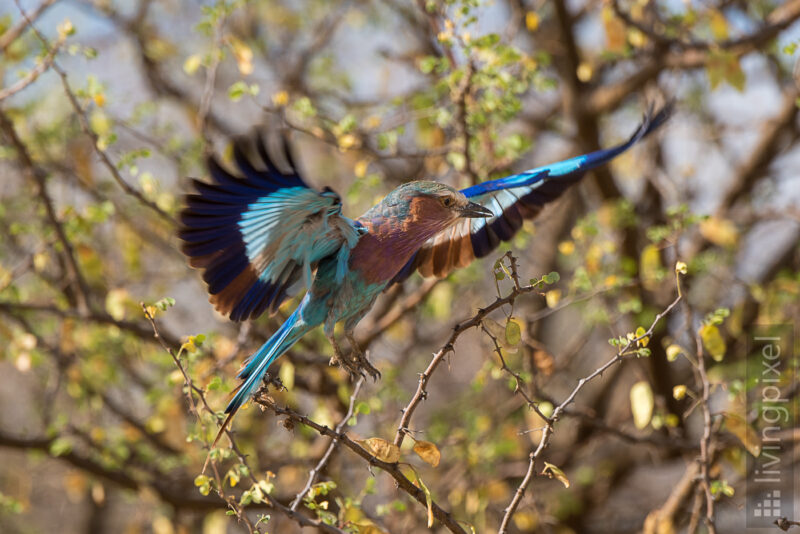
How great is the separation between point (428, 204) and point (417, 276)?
2.45 m

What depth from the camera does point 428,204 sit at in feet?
8.62

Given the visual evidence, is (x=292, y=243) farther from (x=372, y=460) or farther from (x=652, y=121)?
(x=652, y=121)

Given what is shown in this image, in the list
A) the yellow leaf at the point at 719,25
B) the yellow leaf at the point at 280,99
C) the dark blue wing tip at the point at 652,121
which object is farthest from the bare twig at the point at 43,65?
the yellow leaf at the point at 719,25

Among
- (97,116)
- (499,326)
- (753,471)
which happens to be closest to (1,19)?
(97,116)

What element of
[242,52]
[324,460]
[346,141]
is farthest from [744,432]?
[242,52]

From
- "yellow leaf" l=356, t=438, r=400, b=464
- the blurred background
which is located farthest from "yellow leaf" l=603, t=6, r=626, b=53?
"yellow leaf" l=356, t=438, r=400, b=464

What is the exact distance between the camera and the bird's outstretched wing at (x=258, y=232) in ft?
7.33

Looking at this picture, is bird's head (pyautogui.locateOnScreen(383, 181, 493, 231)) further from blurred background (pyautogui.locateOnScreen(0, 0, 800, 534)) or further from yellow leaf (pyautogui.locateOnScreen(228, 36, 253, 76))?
yellow leaf (pyautogui.locateOnScreen(228, 36, 253, 76))

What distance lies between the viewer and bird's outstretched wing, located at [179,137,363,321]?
223 cm

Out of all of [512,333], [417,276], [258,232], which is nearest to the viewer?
[512,333]

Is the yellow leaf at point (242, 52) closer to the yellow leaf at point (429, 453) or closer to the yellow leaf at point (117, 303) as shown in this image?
the yellow leaf at point (117, 303)

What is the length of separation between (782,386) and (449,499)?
1.91 metres

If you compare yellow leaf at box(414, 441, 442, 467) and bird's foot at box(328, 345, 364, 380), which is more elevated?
bird's foot at box(328, 345, 364, 380)

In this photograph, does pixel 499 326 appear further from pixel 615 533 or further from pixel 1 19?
pixel 615 533
